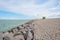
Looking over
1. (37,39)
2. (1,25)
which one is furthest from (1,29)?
(37,39)

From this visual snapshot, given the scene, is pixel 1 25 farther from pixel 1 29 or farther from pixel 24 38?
pixel 24 38

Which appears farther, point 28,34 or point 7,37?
point 28,34

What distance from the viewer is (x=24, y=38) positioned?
19.9ft

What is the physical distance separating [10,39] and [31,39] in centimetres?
105

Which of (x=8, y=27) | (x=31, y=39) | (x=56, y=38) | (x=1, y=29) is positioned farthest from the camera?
(x=8, y=27)

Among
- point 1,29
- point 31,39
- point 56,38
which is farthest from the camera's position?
point 1,29

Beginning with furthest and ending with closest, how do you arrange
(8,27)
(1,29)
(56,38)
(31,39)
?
(8,27) → (1,29) → (31,39) → (56,38)

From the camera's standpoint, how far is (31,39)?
5828 mm

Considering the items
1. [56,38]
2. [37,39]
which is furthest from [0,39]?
[56,38]

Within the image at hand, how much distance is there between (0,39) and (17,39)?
0.84 meters

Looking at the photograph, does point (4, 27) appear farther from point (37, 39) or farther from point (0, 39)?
point (37, 39)

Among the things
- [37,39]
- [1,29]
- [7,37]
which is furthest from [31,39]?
[1,29]

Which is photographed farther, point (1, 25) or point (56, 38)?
point (1, 25)

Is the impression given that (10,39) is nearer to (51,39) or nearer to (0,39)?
(0,39)
